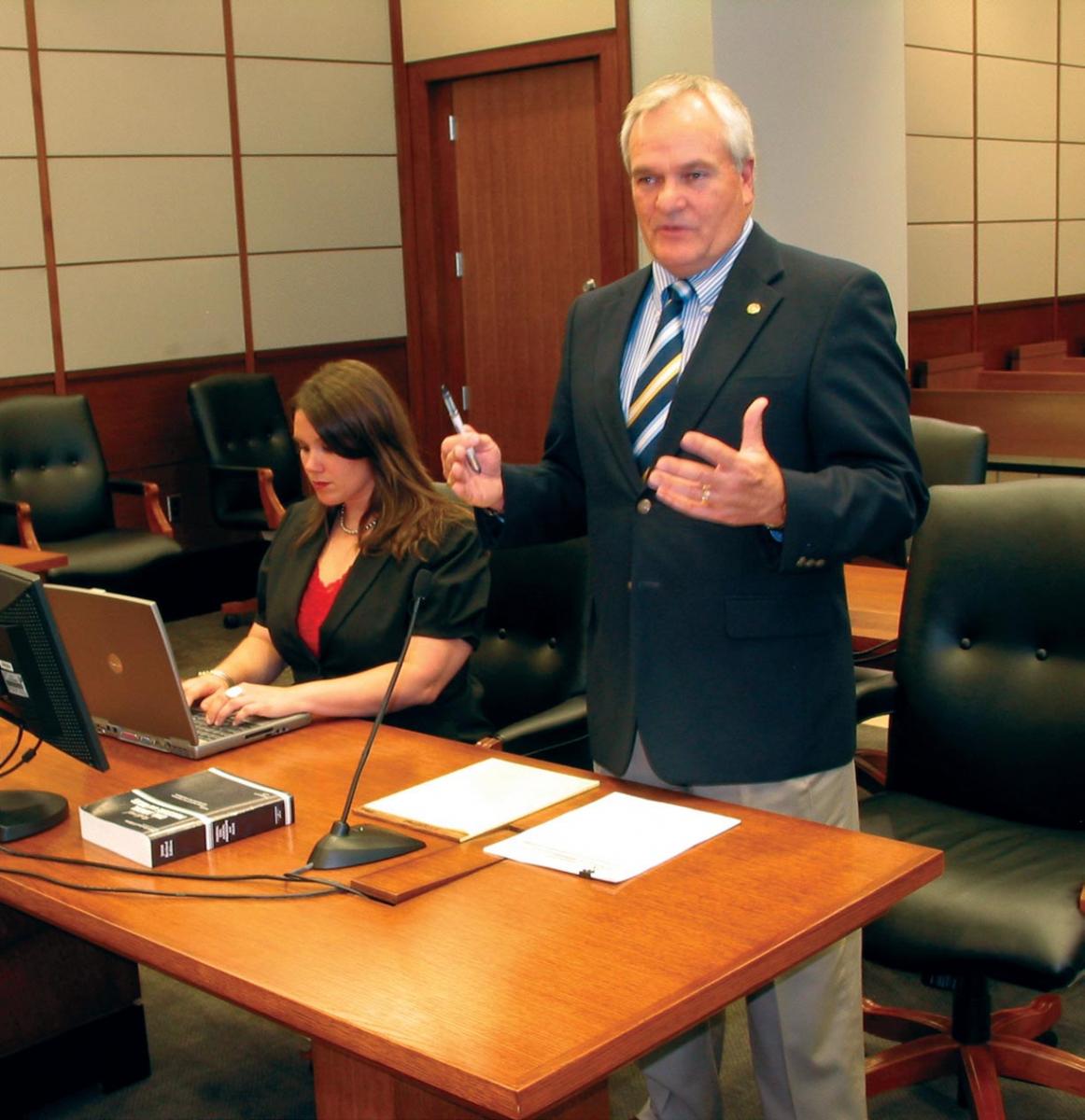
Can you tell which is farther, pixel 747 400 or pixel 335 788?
pixel 335 788

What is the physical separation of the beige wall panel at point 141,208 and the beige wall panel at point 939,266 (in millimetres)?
3725

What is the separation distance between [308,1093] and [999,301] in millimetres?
7405

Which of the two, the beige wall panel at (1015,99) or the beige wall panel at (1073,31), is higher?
the beige wall panel at (1073,31)

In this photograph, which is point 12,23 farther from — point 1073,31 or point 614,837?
point 1073,31

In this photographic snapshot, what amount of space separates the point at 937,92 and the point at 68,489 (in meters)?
5.19

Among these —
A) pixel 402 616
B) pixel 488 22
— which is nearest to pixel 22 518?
pixel 488 22

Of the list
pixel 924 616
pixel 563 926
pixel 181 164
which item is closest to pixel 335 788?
pixel 563 926

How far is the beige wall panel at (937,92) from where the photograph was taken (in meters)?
8.06

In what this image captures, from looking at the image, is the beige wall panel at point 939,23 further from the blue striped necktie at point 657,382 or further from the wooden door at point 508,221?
the blue striped necktie at point 657,382

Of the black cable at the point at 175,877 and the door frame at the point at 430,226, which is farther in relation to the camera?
the door frame at the point at 430,226

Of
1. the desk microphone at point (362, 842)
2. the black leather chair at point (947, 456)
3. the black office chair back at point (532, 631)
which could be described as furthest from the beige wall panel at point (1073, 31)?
the desk microphone at point (362, 842)

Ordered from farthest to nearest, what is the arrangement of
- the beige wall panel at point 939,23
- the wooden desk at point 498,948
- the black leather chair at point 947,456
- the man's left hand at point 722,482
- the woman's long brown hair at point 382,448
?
the beige wall panel at point 939,23, the black leather chair at point 947,456, the woman's long brown hair at point 382,448, the man's left hand at point 722,482, the wooden desk at point 498,948

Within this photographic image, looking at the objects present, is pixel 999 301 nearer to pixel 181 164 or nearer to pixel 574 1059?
pixel 181 164

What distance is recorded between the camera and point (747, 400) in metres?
1.95
